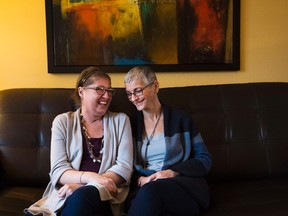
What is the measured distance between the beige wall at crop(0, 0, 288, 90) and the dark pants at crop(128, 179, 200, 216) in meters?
1.11

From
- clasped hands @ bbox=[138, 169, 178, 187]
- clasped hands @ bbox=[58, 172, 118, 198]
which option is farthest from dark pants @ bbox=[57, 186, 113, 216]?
clasped hands @ bbox=[138, 169, 178, 187]

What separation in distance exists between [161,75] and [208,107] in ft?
1.69

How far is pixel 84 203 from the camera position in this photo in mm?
1464

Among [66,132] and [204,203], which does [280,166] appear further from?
[66,132]

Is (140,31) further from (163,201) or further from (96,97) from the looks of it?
(163,201)

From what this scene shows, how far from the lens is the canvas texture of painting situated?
2.45 meters

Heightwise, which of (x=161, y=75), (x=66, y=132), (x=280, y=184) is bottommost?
(x=280, y=184)

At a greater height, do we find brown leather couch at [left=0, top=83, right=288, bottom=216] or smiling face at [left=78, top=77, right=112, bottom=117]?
smiling face at [left=78, top=77, right=112, bottom=117]

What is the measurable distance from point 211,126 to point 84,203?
1008mm

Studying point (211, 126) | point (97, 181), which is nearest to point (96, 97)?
point (97, 181)

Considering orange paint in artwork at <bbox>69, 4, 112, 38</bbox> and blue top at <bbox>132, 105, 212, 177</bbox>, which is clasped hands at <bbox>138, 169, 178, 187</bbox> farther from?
orange paint in artwork at <bbox>69, 4, 112, 38</bbox>

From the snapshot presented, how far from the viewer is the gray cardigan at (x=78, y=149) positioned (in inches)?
68.6

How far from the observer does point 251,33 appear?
2.57 meters

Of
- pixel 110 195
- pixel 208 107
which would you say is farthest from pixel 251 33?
pixel 110 195
